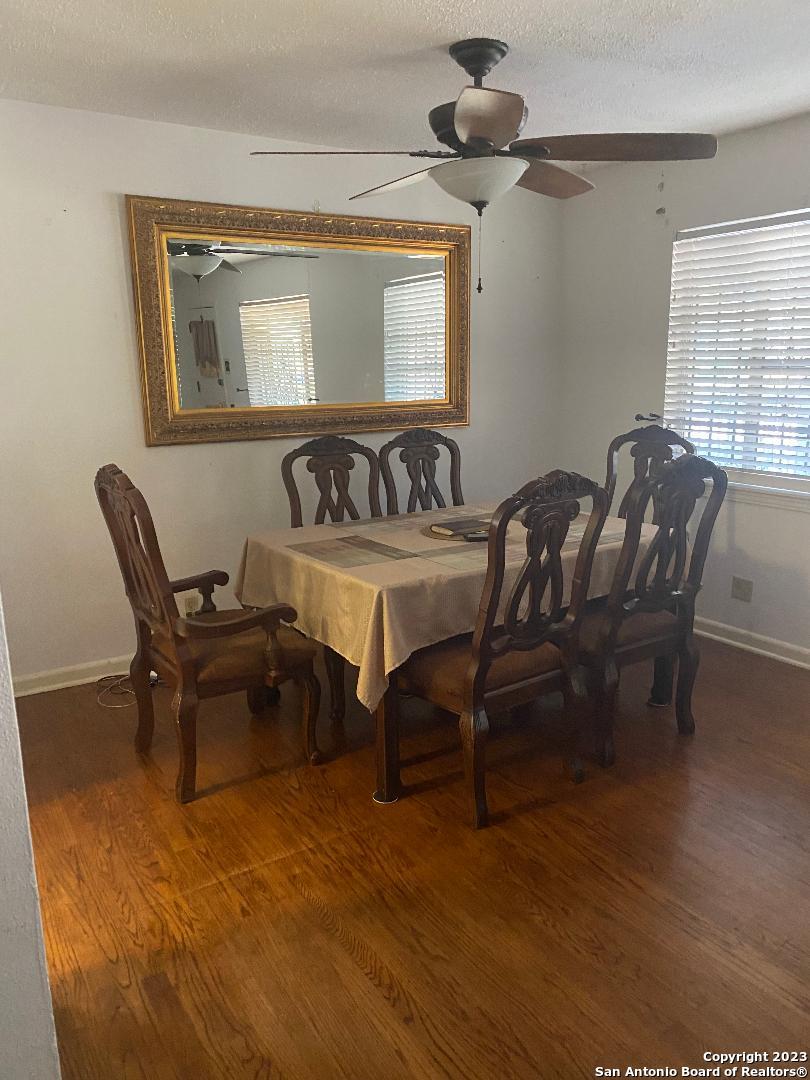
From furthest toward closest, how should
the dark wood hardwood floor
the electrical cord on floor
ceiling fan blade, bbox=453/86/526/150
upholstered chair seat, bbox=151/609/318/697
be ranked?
the electrical cord on floor → upholstered chair seat, bbox=151/609/318/697 → ceiling fan blade, bbox=453/86/526/150 → the dark wood hardwood floor

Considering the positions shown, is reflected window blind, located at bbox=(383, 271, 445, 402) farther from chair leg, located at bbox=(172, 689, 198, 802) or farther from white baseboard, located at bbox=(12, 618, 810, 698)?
chair leg, located at bbox=(172, 689, 198, 802)

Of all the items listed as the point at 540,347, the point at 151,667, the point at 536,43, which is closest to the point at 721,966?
the point at 151,667

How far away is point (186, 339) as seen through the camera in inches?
139

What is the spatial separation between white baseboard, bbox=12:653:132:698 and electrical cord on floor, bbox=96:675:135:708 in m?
0.04

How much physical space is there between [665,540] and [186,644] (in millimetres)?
1649

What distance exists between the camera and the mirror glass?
3549 millimetres

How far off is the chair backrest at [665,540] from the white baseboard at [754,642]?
3.84 feet

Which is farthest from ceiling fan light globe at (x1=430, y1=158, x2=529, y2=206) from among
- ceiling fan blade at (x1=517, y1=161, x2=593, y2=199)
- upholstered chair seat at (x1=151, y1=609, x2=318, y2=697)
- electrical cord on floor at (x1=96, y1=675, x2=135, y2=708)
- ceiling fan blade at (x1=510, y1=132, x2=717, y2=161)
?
electrical cord on floor at (x1=96, y1=675, x2=135, y2=708)

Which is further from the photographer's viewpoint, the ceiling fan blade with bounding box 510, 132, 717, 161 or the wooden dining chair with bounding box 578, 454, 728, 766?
the wooden dining chair with bounding box 578, 454, 728, 766

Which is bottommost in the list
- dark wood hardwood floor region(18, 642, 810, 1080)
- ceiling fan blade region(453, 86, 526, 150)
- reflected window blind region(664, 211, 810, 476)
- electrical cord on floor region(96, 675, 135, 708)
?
dark wood hardwood floor region(18, 642, 810, 1080)

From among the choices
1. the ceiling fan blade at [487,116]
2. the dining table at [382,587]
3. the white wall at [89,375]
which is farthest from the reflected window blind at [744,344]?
the ceiling fan blade at [487,116]

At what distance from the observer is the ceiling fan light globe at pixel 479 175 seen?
229cm

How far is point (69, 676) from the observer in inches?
138

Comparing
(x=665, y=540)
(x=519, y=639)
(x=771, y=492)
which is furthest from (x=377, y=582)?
(x=771, y=492)
